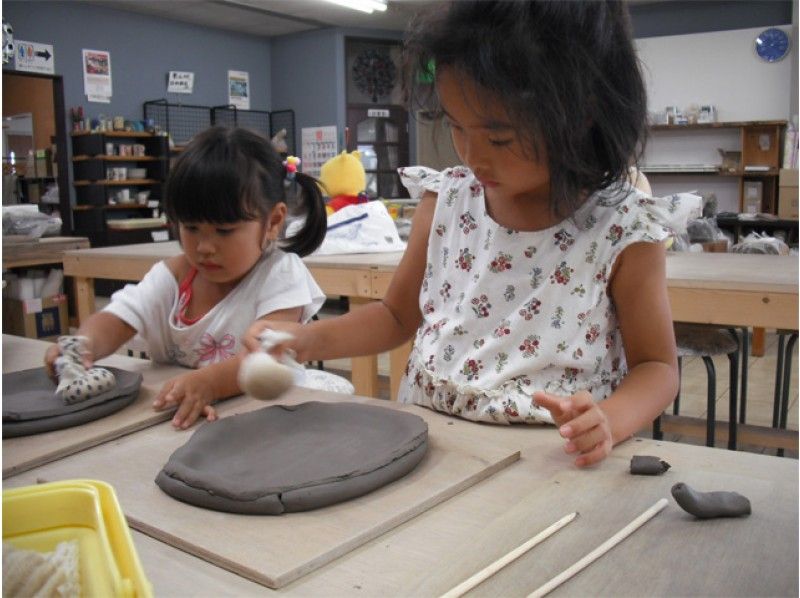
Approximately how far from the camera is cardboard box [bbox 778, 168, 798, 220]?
603cm

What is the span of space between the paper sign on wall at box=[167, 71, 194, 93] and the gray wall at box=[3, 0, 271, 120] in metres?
0.05

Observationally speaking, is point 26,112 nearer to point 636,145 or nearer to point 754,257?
point 754,257

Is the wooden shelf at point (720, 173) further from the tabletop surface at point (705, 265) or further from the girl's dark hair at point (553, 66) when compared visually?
the girl's dark hair at point (553, 66)

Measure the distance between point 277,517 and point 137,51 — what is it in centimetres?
747

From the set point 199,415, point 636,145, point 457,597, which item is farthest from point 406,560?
point 636,145

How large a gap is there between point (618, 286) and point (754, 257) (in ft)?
4.86

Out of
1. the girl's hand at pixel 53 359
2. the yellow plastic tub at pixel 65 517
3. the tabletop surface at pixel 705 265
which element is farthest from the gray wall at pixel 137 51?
the yellow plastic tub at pixel 65 517

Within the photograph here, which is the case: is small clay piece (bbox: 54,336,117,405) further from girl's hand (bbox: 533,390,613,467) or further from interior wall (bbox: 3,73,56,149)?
interior wall (bbox: 3,73,56,149)

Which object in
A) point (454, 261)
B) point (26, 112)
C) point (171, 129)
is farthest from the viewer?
point (171, 129)

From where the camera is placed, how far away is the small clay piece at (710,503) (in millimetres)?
586

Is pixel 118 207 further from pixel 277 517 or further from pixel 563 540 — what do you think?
pixel 563 540

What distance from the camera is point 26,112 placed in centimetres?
698

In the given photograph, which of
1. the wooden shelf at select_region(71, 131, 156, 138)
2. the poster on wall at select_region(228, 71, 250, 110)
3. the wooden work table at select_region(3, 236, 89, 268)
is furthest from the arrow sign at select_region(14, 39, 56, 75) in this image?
the wooden work table at select_region(3, 236, 89, 268)

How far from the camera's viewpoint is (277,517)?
606 mm
